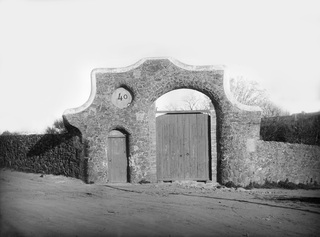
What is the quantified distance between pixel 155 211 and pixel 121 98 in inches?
285

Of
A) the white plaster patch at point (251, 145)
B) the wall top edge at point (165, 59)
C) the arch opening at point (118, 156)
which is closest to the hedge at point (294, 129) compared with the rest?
the white plaster patch at point (251, 145)

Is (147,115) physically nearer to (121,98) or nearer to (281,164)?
(121,98)

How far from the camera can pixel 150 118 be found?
18.1 metres

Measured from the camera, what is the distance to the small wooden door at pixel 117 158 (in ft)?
59.2

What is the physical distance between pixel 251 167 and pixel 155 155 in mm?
3604

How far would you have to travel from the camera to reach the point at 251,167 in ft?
57.6

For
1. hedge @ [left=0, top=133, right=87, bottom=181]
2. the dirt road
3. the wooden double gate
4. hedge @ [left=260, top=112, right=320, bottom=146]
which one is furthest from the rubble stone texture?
hedge @ [left=260, top=112, right=320, bottom=146]

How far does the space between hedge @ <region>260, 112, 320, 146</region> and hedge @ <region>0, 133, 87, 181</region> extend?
14.3 meters

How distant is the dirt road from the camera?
9500 millimetres

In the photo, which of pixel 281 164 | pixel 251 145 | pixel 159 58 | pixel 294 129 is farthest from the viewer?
pixel 294 129

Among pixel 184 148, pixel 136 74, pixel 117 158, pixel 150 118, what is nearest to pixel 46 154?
pixel 117 158

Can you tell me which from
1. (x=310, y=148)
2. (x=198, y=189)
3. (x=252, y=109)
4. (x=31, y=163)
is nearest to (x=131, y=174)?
(x=198, y=189)

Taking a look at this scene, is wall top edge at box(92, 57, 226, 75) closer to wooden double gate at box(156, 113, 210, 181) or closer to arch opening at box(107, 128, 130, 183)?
wooden double gate at box(156, 113, 210, 181)

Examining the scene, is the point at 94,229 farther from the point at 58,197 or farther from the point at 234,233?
the point at 58,197
